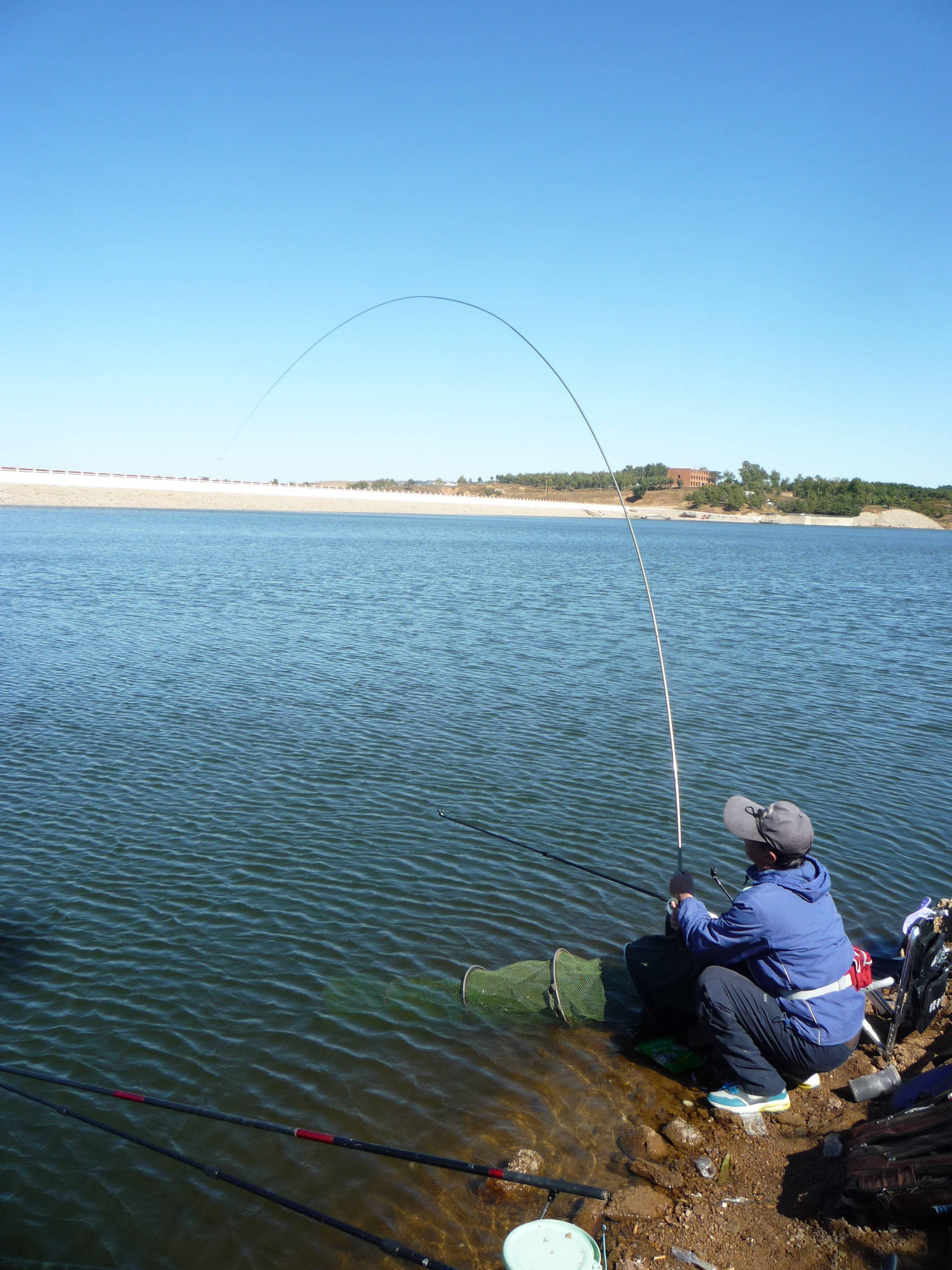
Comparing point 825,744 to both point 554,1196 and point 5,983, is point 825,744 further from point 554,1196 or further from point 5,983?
point 5,983

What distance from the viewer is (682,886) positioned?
560 cm

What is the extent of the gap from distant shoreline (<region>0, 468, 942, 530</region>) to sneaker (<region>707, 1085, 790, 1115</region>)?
115 metres

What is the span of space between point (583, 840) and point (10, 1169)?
6521 mm

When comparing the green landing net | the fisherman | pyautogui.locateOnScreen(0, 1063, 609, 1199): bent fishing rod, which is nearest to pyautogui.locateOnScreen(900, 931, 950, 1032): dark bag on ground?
the fisherman

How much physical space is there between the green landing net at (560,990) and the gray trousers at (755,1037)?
1549 millimetres

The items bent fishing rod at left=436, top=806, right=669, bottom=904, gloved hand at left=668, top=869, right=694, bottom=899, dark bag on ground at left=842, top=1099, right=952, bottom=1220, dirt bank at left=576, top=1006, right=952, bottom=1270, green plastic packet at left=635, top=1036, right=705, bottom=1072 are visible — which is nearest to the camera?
dark bag on ground at left=842, top=1099, right=952, bottom=1220

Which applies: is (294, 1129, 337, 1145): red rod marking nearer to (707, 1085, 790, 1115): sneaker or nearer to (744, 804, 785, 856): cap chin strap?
(707, 1085, 790, 1115): sneaker

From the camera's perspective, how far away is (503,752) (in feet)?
44.0

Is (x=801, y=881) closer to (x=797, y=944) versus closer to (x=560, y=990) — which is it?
(x=797, y=944)

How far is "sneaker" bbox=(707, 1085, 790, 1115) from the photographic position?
510 centimetres

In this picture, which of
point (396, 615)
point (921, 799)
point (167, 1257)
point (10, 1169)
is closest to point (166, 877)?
point (10, 1169)

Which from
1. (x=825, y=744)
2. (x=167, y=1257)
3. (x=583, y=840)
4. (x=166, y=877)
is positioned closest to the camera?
(x=167, y=1257)

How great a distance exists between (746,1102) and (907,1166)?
1645mm

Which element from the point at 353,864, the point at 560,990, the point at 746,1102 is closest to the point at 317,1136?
the point at 560,990
